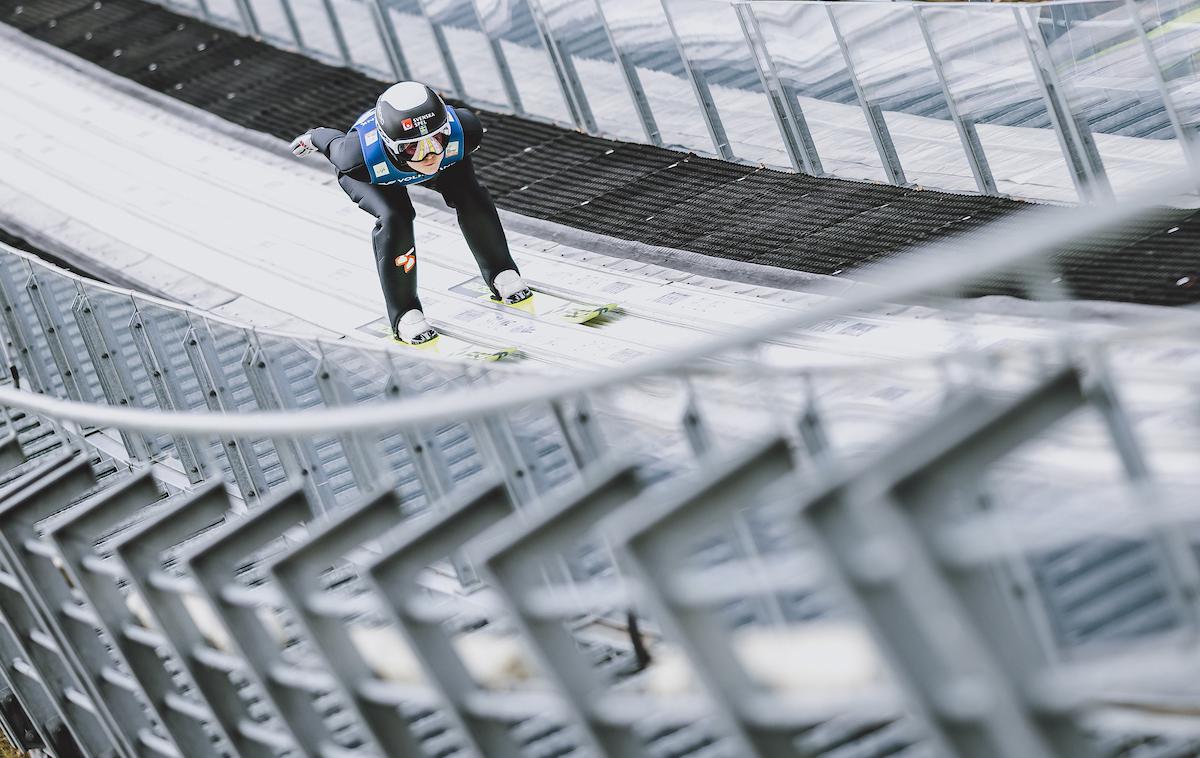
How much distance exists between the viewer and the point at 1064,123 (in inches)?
445

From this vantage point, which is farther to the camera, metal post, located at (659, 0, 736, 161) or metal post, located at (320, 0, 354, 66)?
metal post, located at (320, 0, 354, 66)

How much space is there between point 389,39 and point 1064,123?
866cm

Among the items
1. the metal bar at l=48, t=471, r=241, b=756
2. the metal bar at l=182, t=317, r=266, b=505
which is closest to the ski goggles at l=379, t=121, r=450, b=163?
the metal bar at l=182, t=317, r=266, b=505

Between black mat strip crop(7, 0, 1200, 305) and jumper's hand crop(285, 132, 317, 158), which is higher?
jumper's hand crop(285, 132, 317, 158)

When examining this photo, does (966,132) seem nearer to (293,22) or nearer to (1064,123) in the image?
(1064,123)

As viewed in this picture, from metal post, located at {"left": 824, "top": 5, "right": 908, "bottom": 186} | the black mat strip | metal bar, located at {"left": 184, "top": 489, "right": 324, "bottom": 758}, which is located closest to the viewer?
metal bar, located at {"left": 184, "top": 489, "right": 324, "bottom": 758}

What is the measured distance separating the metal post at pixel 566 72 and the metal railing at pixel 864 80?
0.05 ft

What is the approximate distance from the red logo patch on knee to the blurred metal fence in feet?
13.8

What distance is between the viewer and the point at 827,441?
4.46m

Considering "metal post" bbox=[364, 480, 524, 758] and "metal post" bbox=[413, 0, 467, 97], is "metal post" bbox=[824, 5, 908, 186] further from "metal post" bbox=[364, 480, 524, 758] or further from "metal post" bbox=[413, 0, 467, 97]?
"metal post" bbox=[364, 480, 524, 758]

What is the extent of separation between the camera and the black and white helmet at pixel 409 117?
34.9 ft

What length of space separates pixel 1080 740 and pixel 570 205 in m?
11.4

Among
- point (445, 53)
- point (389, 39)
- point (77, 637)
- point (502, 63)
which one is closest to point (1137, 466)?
point (77, 637)

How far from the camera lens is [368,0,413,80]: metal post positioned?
1806cm
